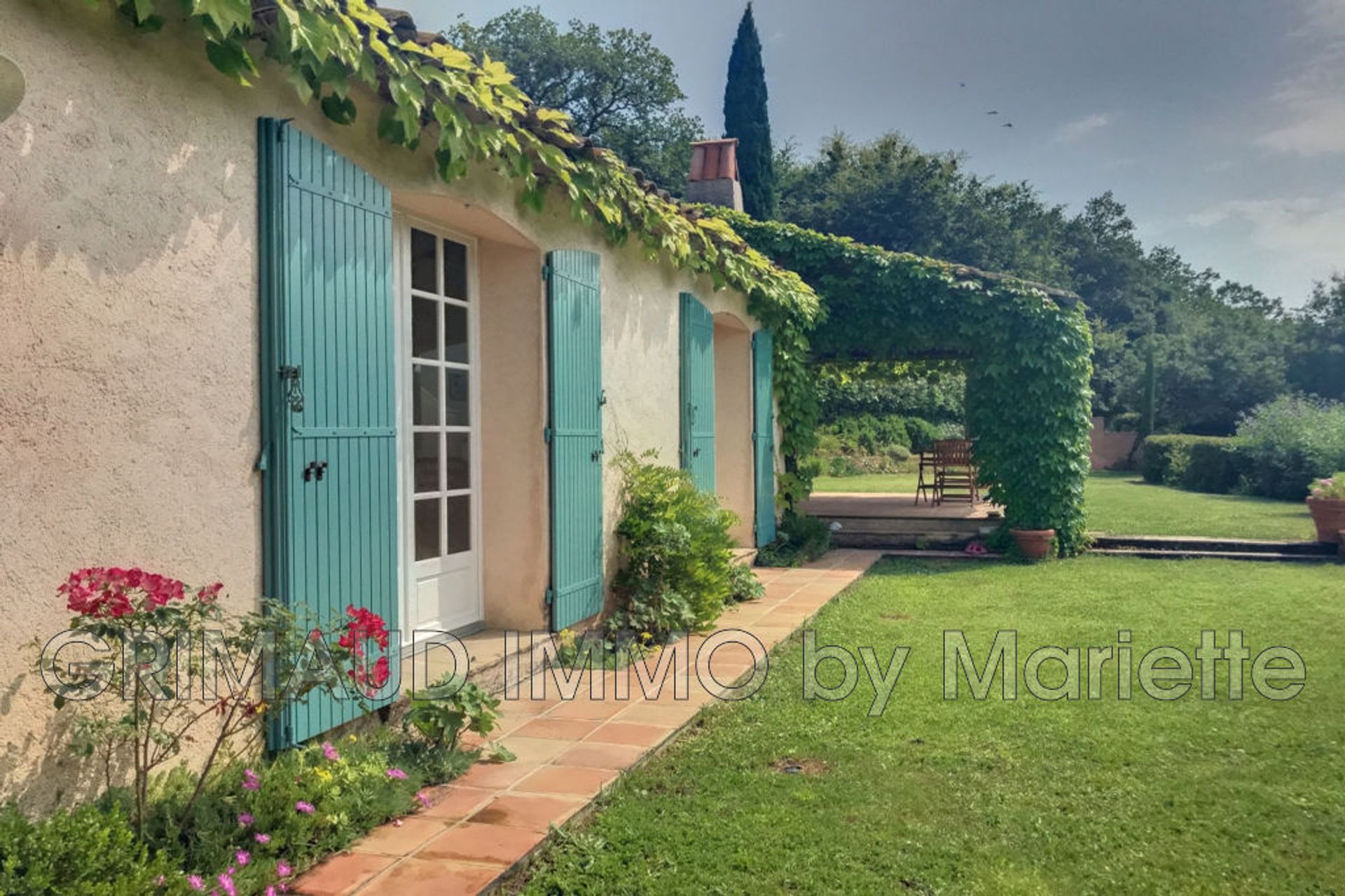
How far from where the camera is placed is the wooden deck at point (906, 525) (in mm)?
10016

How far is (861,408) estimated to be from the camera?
25062 mm

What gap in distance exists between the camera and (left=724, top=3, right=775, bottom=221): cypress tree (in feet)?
65.4

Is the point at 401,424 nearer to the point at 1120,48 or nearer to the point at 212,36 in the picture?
the point at 212,36

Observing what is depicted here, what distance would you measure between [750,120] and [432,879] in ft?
65.4

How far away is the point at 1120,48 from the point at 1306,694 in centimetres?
1212

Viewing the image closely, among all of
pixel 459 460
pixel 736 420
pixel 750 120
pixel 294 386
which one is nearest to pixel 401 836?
pixel 294 386

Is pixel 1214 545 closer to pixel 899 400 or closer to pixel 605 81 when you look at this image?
pixel 899 400

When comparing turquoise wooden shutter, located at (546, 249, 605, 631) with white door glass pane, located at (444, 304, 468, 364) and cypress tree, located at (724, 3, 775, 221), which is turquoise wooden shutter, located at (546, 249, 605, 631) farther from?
cypress tree, located at (724, 3, 775, 221)

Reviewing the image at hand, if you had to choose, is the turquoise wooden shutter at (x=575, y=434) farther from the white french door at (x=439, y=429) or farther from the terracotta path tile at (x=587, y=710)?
the terracotta path tile at (x=587, y=710)

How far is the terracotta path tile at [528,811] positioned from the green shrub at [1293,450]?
16611 mm

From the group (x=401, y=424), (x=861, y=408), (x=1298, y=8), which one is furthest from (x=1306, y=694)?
(x=861, y=408)

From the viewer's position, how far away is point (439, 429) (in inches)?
178

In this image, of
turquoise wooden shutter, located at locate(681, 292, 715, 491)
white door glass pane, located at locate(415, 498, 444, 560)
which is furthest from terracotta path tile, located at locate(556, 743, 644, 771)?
turquoise wooden shutter, located at locate(681, 292, 715, 491)

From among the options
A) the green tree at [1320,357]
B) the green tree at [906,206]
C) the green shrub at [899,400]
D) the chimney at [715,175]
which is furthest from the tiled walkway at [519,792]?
the green tree at [1320,357]
